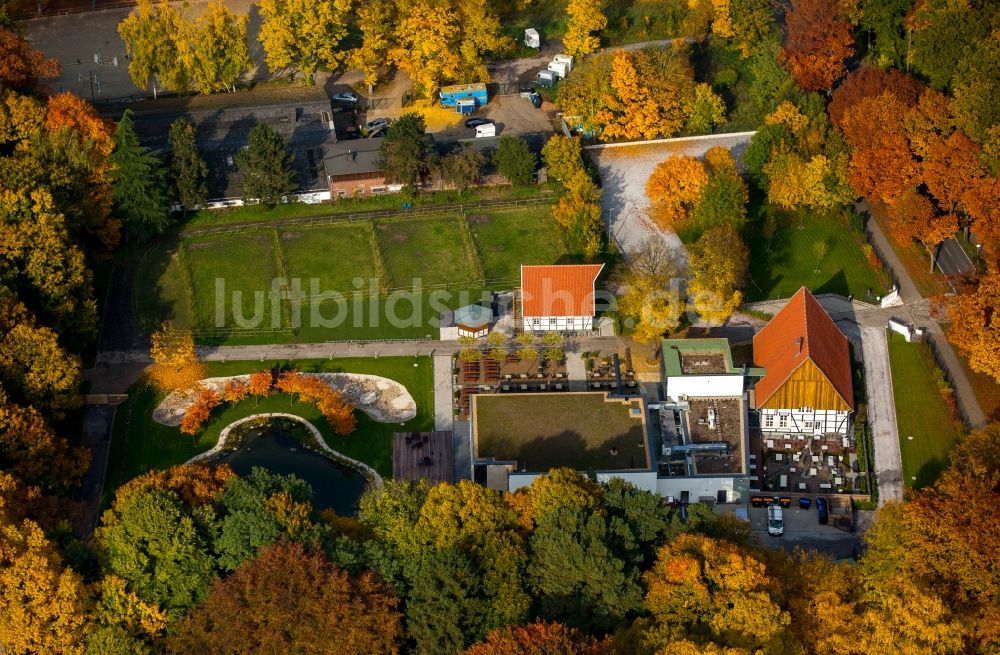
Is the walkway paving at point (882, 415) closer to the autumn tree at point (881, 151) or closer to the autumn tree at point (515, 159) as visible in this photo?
the autumn tree at point (881, 151)

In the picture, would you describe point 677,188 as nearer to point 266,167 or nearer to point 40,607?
Answer: point 266,167

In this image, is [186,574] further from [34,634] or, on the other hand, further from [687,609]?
[687,609]

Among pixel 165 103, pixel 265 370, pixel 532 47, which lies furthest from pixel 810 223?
pixel 165 103

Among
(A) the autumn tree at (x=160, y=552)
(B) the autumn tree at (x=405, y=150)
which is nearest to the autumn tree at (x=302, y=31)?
(B) the autumn tree at (x=405, y=150)

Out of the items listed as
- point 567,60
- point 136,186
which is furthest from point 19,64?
point 567,60

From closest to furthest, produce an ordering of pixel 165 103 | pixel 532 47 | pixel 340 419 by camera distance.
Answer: pixel 340 419 → pixel 165 103 → pixel 532 47

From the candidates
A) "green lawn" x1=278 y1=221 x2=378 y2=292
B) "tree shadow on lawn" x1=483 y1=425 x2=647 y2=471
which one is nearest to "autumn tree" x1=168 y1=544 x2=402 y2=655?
"tree shadow on lawn" x1=483 y1=425 x2=647 y2=471
